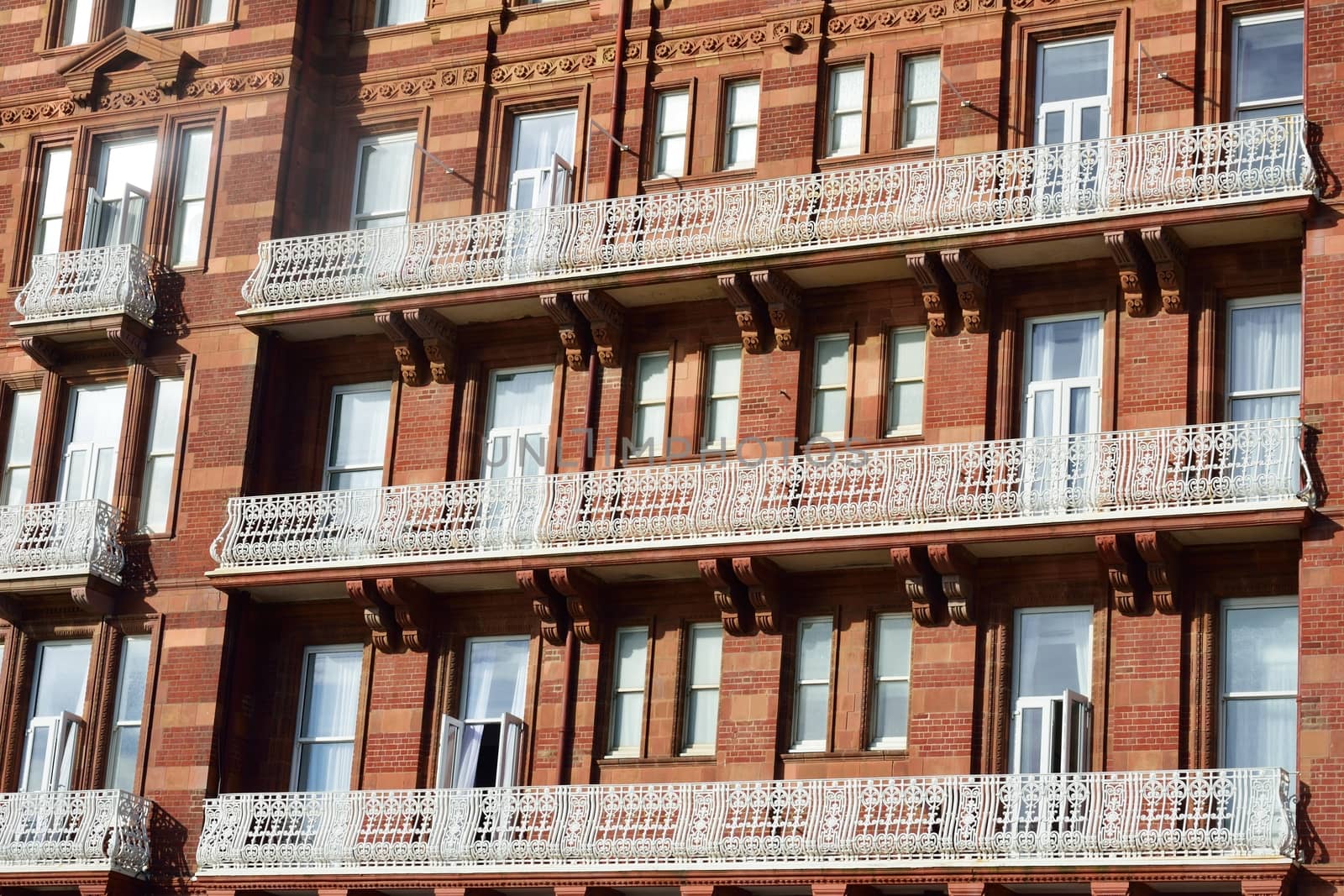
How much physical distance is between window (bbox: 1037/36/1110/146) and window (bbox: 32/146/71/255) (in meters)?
14.4

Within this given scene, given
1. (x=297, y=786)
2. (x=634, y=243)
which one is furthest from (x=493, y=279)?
(x=297, y=786)

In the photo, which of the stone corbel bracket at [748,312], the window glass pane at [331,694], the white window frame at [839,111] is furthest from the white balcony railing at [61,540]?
the white window frame at [839,111]

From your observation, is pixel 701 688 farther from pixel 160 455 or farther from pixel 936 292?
pixel 160 455

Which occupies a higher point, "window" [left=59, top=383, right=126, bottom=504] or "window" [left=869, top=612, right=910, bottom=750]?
"window" [left=59, top=383, right=126, bottom=504]

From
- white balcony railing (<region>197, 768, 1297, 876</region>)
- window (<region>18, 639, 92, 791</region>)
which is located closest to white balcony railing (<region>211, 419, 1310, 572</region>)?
window (<region>18, 639, 92, 791</region>)

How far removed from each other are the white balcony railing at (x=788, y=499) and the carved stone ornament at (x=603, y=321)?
168 cm

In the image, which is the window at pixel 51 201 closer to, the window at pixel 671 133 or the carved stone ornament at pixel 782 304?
the window at pixel 671 133

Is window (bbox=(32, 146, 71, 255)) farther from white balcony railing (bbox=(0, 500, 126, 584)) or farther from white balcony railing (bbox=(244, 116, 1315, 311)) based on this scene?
white balcony railing (bbox=(0, 500, 126, 584))

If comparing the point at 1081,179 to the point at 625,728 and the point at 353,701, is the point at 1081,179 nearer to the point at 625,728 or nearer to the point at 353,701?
the point at 625,728

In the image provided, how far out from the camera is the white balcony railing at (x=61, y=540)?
34094 mm

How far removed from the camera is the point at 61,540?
113ft

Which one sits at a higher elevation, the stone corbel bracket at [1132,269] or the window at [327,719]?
the stone corbel bracket at [1132,269]

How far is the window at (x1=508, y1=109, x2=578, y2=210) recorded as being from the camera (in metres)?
34.7

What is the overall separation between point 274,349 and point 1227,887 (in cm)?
1517
